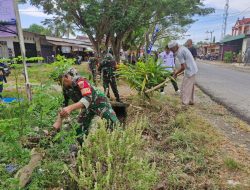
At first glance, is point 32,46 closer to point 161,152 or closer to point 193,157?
point 161,152

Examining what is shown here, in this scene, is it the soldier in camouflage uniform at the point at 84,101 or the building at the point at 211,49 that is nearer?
the soldier in camouflage uniform at the point at 84,101

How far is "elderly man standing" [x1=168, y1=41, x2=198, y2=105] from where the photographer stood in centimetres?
589

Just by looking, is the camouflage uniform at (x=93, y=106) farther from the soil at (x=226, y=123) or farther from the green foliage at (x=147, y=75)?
the green foliage at (x=147, y=75)

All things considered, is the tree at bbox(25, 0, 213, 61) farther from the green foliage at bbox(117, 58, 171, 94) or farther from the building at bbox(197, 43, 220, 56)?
the building at bbox(197, 43, 220, 56)

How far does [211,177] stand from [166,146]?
0.97m

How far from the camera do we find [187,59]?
19.5 ft

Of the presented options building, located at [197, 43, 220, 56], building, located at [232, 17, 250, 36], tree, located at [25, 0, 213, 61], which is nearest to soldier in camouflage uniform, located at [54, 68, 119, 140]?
tree, located at [25, 0, 213, 61]

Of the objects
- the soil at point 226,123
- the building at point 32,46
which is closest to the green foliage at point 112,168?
the soil at point 226,123

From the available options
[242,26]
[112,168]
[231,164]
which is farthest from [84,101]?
[242,26]

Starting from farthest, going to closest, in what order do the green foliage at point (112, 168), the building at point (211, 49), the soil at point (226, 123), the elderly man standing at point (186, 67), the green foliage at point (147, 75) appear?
the building at point (211, 49)
the elderly man standing at point (186, 67)
the green foliage at point (147, 75)
the soil at point (226, 123)
the green foliage at point (112, 168)

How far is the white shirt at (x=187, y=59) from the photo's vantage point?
589 cm

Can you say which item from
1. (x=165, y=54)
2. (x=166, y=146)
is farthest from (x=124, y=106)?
(x=165, y=54)

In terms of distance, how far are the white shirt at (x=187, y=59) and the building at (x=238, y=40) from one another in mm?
29399

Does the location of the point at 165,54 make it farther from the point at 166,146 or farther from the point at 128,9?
the point at 166,146
